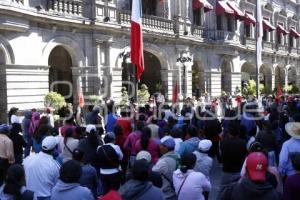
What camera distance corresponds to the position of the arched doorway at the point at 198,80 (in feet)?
93.7

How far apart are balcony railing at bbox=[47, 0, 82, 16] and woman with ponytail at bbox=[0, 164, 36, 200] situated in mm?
14299

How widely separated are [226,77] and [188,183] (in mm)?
26056

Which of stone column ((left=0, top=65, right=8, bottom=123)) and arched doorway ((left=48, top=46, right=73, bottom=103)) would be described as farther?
arched doorway ((left=48, top=46, right=73, bottom=103))

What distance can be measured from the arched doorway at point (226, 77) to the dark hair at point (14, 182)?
89.3ft

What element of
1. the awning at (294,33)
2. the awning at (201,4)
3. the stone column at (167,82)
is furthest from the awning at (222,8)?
the awning at (294,33)

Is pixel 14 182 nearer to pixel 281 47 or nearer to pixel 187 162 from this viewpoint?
pixel 187 162

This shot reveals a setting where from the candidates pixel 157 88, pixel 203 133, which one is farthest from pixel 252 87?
pixel 203 133

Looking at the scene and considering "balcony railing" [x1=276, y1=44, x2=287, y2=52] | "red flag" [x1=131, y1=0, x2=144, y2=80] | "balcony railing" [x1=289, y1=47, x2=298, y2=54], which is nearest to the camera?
"red flag" [x1=131, y1=0, x2=144, y2=80]

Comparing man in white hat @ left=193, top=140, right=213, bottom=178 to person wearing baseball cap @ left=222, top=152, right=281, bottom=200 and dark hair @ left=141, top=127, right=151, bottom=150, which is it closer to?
dark hair @ left=141, top=127, right=151, bottom=150

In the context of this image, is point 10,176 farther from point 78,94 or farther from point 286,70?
point 286,70

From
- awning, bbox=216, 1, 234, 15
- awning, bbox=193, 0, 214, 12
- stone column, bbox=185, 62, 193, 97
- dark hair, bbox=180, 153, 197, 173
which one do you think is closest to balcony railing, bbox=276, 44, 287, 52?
awning, bbox=216, 1, 234, 15

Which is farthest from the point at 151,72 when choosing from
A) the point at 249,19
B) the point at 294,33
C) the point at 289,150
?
the point at 294,33

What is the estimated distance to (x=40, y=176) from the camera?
601 cm

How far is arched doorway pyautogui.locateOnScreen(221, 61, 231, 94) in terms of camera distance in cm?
3109
